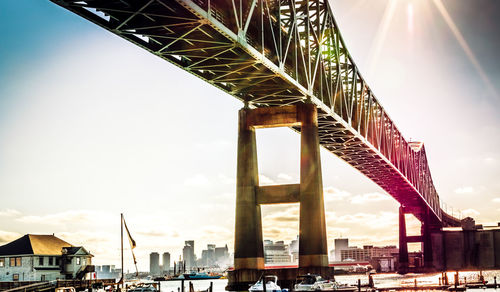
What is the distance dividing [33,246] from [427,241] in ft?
383

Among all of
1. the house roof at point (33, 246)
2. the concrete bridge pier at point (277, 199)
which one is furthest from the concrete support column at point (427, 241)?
the concrete bridge pier at point (277, 199)

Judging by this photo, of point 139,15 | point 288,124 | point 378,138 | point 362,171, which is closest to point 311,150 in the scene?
point 288,124

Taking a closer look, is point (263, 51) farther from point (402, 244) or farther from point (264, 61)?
point (402, 244)

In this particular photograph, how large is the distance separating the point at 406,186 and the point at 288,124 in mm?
73427

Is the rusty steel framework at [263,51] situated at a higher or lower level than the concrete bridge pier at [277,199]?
higher

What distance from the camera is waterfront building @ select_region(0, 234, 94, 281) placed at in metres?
65.5

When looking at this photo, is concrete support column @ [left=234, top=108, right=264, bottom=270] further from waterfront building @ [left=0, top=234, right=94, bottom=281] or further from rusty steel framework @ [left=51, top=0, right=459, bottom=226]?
waterfront building @ [left=0, top=234, right=94, bottom=281]

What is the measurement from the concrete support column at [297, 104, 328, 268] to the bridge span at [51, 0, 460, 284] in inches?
4.0

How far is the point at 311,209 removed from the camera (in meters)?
51.9

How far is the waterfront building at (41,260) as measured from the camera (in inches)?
2579

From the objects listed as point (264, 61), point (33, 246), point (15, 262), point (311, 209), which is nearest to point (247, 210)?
point (311, 209)

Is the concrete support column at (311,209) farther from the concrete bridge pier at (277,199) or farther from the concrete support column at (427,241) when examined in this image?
the concrete support column at (427,241)

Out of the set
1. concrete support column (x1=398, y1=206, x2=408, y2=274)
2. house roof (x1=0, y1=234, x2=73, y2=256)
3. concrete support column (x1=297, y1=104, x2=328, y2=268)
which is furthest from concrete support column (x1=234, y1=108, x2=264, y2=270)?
concrete support column (x1=398, y1=206, x2=408, y2=274)

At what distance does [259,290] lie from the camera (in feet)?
148
